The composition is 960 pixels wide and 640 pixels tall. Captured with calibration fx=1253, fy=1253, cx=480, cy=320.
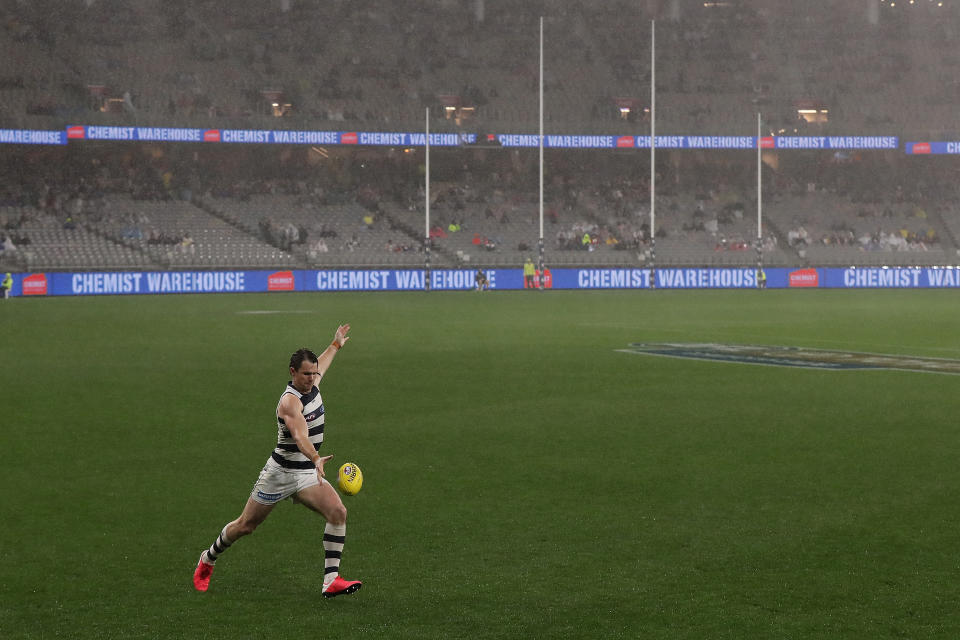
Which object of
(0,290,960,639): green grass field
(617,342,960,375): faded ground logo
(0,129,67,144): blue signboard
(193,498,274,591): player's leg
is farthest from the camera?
(0,129,67,144): blue signboard

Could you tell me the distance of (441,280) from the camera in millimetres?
55219

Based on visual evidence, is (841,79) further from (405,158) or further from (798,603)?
(798,603)

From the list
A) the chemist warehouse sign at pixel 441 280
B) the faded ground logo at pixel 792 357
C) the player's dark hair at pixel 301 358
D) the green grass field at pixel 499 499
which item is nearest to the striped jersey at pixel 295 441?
the player's dark hair at pixel 301 358

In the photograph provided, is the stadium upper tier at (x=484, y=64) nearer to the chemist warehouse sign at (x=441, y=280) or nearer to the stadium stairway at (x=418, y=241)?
the stadium stairway at (x=418, y=241)

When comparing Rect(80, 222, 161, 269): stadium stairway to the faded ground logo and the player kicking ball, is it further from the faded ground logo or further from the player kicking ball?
the player kicking ball

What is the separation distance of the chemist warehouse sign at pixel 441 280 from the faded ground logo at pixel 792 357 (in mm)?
28652

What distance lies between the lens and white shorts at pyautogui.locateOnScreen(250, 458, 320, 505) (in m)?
7.42

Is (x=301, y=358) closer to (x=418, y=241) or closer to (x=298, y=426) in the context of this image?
(x=298, y=426)

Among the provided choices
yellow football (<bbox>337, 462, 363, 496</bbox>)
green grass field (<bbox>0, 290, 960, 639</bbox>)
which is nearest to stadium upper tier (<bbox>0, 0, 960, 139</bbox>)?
green grass field (<bbox>0, 290, 960, 639</bbox>)

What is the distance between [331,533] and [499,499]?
3.17m

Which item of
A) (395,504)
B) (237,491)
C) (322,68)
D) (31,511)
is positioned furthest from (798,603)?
(322,68)

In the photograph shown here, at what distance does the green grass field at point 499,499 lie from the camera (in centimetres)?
719

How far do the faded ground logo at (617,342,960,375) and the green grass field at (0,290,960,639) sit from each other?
1145mm

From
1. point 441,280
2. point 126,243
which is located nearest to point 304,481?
point 441,280
